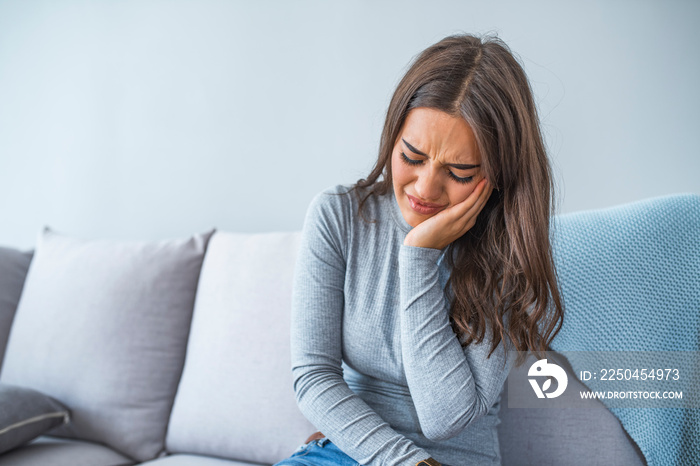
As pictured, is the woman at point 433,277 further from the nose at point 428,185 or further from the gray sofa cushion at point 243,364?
the gray sofa cushion at point 243,364

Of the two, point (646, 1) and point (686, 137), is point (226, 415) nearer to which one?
point (686, 137)

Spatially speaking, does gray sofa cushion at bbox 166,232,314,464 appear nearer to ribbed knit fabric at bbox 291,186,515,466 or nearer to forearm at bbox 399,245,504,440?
ribbed knit fabric at bbox 291,186,515,466

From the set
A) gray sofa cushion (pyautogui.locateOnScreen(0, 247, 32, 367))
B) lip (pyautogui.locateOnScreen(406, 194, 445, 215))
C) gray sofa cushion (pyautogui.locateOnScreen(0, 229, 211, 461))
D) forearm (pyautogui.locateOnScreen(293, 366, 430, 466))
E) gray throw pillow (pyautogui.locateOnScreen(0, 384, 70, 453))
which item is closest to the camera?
forearm (pyautogui.locateOnScreen(293, 366, 430, 466))

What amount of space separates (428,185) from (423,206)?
0.07 m

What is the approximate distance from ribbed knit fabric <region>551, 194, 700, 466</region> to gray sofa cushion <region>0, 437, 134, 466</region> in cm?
114

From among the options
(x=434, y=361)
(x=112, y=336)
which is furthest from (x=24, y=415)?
(x=434, y=361)

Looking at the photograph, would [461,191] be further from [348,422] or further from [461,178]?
[348,422]

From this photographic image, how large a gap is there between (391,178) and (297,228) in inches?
26.2

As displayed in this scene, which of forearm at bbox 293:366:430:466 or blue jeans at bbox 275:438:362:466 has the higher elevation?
forearm at bbox 293:366:430:466

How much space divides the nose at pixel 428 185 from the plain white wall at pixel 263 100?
0.63 meters

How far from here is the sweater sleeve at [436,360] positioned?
35.2 inches

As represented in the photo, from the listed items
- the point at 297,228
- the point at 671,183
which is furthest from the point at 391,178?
the point at 671,183

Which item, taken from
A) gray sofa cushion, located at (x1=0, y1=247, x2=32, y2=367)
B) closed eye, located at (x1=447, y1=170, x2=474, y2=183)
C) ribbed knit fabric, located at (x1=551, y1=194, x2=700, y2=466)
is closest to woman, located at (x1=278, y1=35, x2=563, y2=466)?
closed eye, located at (x1=447, y1=170, x2=474, y2=183)

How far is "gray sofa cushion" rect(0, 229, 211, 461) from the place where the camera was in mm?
1361
